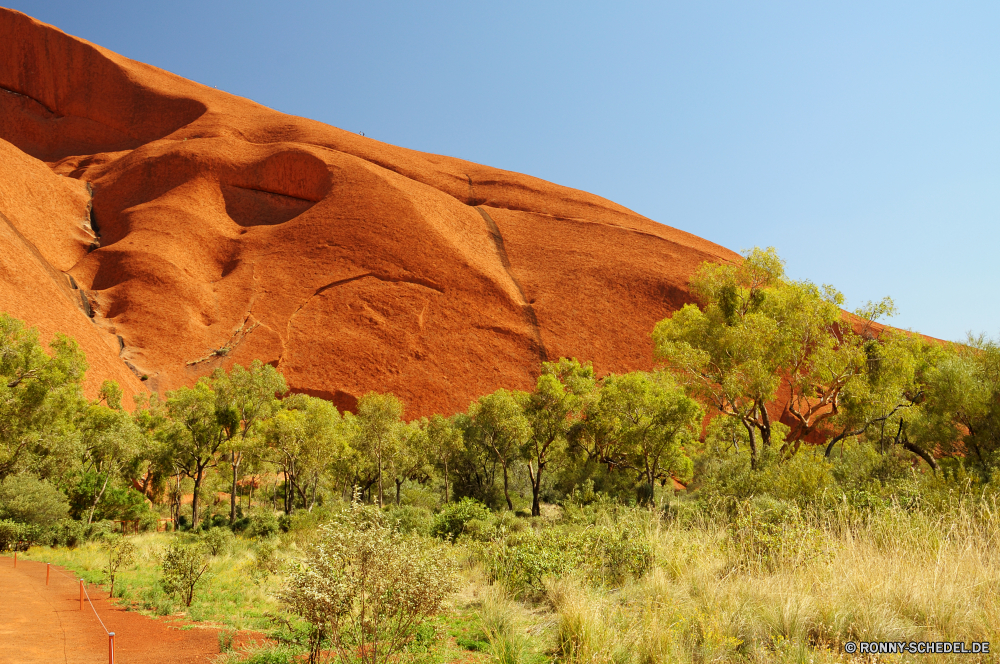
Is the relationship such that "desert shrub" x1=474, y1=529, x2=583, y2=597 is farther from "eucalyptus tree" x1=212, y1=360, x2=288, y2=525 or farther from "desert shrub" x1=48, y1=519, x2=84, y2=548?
"eucalyptus tree" x1=212, y1=360, x2=288, y2=525

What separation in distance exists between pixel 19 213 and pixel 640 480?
50005 mm

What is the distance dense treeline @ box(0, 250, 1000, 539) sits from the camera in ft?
45.4

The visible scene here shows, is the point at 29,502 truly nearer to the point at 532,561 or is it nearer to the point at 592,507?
the point at 592,507

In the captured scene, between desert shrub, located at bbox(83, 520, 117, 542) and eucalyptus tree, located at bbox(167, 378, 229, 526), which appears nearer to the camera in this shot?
desert shrub, located at bbox(83, 520, 117, 542)

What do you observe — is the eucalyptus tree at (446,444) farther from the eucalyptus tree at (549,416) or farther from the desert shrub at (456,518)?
the desert shrub at (456,518)

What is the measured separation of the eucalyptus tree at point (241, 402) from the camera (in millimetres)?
22672

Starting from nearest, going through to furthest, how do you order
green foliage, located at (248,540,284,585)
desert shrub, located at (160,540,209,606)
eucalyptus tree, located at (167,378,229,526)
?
desert shrub, located at (160,540,209,606) < green foliage, located at (248,540,284,585) < eucalyptus tree, located at (167,378,229,526)

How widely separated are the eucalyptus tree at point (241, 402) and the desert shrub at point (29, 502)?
6523mm

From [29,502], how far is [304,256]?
112ft

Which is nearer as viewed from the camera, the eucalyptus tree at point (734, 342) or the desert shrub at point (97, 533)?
the eucalyptus tree at point (734, 342)

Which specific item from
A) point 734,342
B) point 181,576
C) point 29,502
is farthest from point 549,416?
point 29,502

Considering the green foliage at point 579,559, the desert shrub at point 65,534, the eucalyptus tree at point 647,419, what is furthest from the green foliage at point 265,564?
the eucalyptus tree at point 647,419

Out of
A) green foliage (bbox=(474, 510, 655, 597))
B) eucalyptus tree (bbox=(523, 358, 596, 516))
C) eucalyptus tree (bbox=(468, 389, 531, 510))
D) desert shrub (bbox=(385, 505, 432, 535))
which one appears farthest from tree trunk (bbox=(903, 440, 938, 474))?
desert shrub (bbox=(385, 505, 432, 535))

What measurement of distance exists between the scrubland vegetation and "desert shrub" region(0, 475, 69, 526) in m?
0.07
